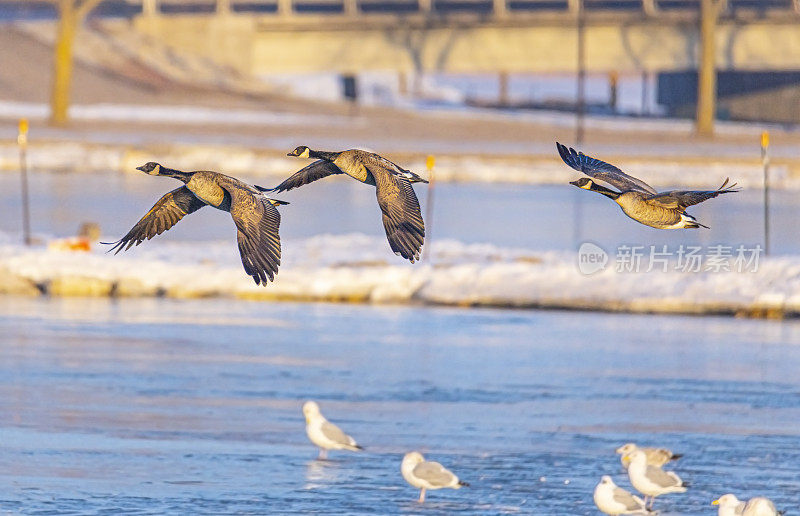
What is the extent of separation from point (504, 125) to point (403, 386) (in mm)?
59714

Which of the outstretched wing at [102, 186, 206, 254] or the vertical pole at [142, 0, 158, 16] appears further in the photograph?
the vertical pole at [142, 0, 158, 16]

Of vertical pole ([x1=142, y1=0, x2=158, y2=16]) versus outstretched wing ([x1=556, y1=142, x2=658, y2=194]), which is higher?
vertical pole ([x1=142, y1=0, x2=158, y2=16])

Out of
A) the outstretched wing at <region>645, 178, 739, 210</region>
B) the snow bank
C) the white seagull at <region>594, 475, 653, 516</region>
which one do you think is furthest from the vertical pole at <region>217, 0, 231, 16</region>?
the outstretched wing at <region>645, 178, 739, 210</region>

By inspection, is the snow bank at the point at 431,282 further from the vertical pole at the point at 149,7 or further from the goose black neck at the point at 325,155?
the vertical pole at the point at 149,7

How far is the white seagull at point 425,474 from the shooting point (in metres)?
14.9

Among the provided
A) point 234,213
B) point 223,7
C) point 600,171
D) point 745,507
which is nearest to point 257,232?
point 234,213

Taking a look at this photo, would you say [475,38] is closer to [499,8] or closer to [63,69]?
[499,8]

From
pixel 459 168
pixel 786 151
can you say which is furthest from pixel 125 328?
pixel 786 151

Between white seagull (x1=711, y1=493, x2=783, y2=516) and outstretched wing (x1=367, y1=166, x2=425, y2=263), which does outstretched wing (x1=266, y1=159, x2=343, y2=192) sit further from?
white seagull (x1=711, y1=493, x2=783, y2=516)

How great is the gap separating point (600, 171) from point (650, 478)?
1008 cm

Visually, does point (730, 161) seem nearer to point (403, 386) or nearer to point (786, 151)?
point (786, 151)

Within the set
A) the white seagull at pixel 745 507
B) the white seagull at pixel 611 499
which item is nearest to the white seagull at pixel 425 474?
the white seagull at pixel 611 499

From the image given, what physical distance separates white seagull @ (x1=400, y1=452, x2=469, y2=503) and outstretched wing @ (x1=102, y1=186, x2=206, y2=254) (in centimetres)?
996

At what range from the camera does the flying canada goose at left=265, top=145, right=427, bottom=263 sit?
478 cm
